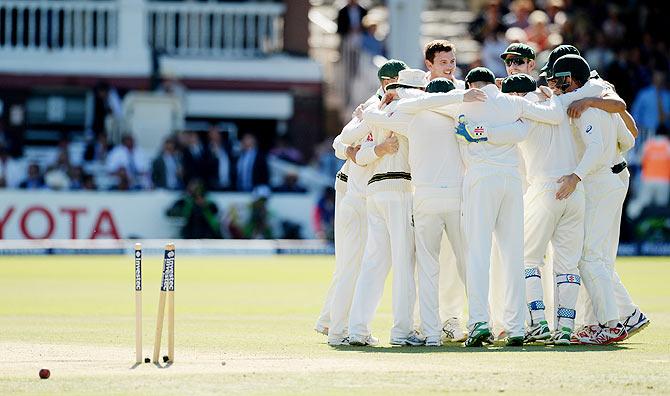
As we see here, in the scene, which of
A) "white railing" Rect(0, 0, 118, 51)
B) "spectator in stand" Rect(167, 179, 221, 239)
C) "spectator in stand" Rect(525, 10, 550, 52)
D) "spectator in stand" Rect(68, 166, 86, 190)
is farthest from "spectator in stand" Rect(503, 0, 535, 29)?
"white railing" Rect(0, 0, 118, 51)

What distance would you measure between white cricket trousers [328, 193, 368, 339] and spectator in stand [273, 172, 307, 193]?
14571mm

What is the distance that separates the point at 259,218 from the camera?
1036 inches

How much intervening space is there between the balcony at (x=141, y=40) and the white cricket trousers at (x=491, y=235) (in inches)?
746

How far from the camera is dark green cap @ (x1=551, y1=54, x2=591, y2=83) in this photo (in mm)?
12109

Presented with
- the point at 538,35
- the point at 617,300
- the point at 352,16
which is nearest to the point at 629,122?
the point at 617,300

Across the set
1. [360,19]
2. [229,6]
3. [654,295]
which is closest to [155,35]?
[229,6]

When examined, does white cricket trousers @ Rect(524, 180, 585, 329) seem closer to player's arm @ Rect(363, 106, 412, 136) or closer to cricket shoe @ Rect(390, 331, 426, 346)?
cricket shoe @ Rect(390, 331, 426, 346)

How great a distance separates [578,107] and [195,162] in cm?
1534

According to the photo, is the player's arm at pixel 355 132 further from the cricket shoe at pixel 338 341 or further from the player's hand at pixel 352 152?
the cricket shoe at pixel 338 341

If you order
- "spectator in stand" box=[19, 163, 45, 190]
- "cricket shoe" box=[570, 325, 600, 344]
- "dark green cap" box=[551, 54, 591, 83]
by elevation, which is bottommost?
"spectator in stand" box=[19, 163, 45, 190]

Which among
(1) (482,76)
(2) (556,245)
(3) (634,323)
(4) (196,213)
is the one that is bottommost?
(4) (196,213)

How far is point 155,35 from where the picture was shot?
3070 centimetres

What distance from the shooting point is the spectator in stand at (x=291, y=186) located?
26.9 meters

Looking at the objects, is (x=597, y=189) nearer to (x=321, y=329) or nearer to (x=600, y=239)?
(x=600, y=239)
